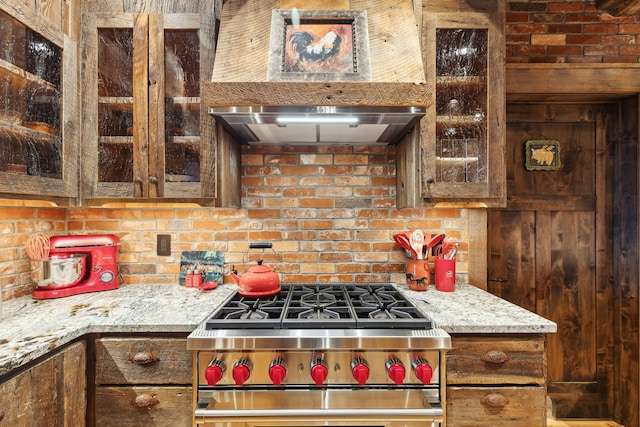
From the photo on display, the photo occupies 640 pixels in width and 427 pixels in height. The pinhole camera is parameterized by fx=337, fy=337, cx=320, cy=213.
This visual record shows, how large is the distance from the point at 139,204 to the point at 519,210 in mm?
2334

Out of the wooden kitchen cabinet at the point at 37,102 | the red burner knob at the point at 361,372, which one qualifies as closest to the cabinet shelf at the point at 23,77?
the wooden kitchen cabinet at the point at 37,102

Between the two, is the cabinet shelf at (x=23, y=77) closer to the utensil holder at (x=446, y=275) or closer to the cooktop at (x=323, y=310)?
the cooktop at (x=323, y=310)

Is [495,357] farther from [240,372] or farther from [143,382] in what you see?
[143,382]

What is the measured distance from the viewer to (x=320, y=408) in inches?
49.9

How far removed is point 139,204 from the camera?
1.74 metres

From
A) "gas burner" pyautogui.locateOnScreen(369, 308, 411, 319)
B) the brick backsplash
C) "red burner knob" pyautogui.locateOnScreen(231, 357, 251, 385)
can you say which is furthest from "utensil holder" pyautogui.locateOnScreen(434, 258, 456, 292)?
"red burner knob" pyautogui.locateOnScreen(231, 357, 251, 385)

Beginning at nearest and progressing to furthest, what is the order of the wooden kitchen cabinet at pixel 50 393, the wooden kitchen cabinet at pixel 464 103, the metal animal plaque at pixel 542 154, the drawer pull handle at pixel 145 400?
the wooden kitchen cabinet at pixel 50 393
the drawer pull handle at pixel 145 400
the wooden kitchen cabinet at pixel 464 103
the metal animal plaque at pixel 542 154

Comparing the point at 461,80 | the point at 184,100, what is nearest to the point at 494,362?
the point at 461,80

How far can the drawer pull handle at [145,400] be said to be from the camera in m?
1.29

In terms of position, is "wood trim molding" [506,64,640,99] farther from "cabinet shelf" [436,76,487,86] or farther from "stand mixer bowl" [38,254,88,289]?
"stand mixer bowl" [38,254,88,289]

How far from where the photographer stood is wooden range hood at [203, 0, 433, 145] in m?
1.39

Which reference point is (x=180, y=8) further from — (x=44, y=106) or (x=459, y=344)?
(x=459, y=344)

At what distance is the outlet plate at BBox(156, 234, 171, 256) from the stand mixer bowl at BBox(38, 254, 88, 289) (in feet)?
1.29

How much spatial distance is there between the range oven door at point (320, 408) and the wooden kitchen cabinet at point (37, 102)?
1155 millimetres
